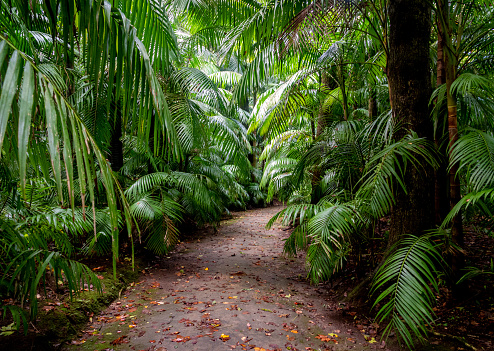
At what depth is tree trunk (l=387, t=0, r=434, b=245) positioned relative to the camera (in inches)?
112

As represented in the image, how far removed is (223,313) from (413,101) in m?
2.99

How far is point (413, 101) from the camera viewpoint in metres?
2.89

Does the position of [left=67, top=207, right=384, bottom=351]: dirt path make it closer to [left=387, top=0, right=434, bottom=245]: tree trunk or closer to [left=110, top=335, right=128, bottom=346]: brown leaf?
[left=110, top=335, right=128, bottom=346]: brown leaf

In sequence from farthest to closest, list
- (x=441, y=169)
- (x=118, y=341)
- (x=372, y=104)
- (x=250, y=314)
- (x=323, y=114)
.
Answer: (x=323, y=114)
(x=372, y=104)
(x=250, y=314)
(x=441, y=169)
(x=118, y=341)

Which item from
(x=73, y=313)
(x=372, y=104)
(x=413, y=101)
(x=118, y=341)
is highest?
(x=372, y=104)

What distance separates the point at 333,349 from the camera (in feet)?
8.60

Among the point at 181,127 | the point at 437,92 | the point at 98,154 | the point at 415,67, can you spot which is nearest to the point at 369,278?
the point at 437,92

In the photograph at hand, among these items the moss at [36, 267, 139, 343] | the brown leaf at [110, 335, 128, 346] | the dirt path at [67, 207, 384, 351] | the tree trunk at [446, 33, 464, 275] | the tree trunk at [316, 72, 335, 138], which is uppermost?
the tree trunk at [316, 72, 335, 138]

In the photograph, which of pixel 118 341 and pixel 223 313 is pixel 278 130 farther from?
pixel 118 341

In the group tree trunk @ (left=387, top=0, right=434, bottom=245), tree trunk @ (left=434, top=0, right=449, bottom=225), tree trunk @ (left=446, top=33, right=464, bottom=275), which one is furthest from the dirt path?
tree trunk @ (left=434, top=0, right=449, bottom=225)

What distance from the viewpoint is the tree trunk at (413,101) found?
9.30ft

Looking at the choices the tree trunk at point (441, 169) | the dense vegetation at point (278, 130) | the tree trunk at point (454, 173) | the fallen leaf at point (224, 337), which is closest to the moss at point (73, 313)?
the dense vegetation at point (278, 130)

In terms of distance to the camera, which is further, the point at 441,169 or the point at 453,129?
the point at 441,169

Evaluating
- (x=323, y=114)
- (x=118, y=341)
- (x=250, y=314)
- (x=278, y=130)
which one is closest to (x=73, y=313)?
(x=118, y=341)
